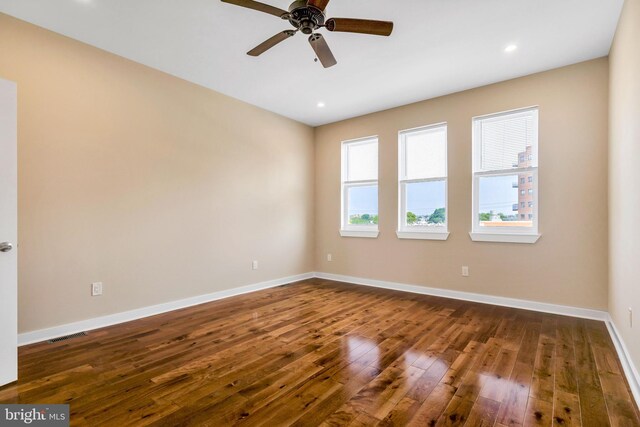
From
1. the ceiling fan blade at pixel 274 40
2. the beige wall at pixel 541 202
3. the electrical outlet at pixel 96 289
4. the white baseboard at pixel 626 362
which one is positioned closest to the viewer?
the white baseboard at pixel 626 362

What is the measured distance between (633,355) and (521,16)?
2758 millimetres

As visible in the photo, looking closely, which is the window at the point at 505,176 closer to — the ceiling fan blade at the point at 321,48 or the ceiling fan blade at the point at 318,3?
the ceiling fan blade at the point at 321,48

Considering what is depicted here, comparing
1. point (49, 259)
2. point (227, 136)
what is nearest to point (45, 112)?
point (49, 259)

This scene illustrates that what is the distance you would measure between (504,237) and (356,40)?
2.91m

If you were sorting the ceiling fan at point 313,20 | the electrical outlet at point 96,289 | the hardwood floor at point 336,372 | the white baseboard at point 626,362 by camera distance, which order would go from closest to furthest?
the hardwood floor at point 336,372, the white baseboard at point 626,362, the ceiling fan at point 313,20, the electrical outlet at point 96,289

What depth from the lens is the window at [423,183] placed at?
441cm

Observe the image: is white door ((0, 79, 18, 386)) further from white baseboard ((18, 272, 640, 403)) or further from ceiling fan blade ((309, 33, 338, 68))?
ceiling fan blade ((309, 33, 338, 68))

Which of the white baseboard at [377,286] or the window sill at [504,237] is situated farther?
the window sill at [504,237]

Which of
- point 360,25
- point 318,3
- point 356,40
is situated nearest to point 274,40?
point 318,3

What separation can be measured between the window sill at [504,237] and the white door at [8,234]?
4555 millimetres

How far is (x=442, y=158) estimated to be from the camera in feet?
14.5

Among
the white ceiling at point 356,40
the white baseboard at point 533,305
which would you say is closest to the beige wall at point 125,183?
the white ceiling at point 356,40

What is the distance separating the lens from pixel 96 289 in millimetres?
3104

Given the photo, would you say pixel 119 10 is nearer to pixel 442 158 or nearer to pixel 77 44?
pixel 77 44
